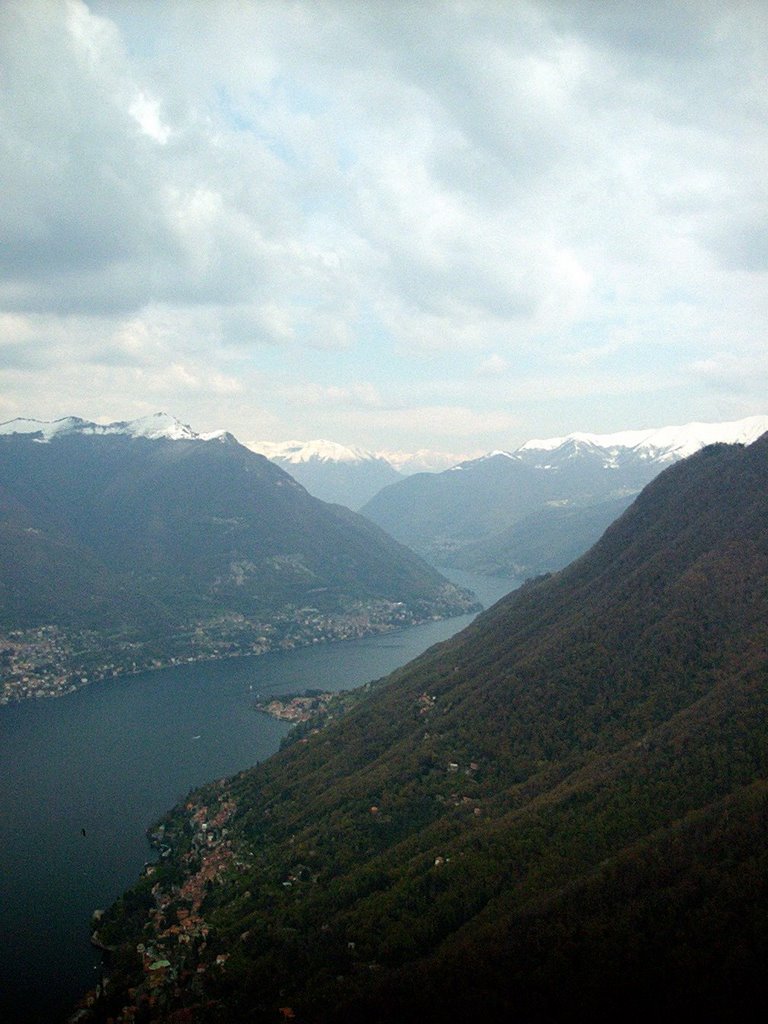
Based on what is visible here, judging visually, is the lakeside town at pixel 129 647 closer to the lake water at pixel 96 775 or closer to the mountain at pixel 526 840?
the lake water at pixel 96 775

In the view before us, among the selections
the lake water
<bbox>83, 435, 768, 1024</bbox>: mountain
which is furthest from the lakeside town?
<bbox>83, 435, 768, 1024</bbox>: mountain

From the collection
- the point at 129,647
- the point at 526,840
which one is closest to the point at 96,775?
the point at 526,840

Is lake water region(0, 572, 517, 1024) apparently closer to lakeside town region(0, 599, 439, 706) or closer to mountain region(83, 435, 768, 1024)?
mountain region(83, 435, 768, 1024)

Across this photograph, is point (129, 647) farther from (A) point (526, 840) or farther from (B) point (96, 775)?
(A) point (526, 840)

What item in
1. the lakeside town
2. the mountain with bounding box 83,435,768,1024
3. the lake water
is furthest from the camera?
the lakeside town

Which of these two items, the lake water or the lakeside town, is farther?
the lakeside town

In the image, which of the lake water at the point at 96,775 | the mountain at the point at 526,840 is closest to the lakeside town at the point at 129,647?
the lake water at the point at 96,775

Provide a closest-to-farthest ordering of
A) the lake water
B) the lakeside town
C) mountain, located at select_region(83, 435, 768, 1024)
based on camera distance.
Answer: mountain, located at select_region(83, 435, 768, 1024) < the lake water < the lakeside town
